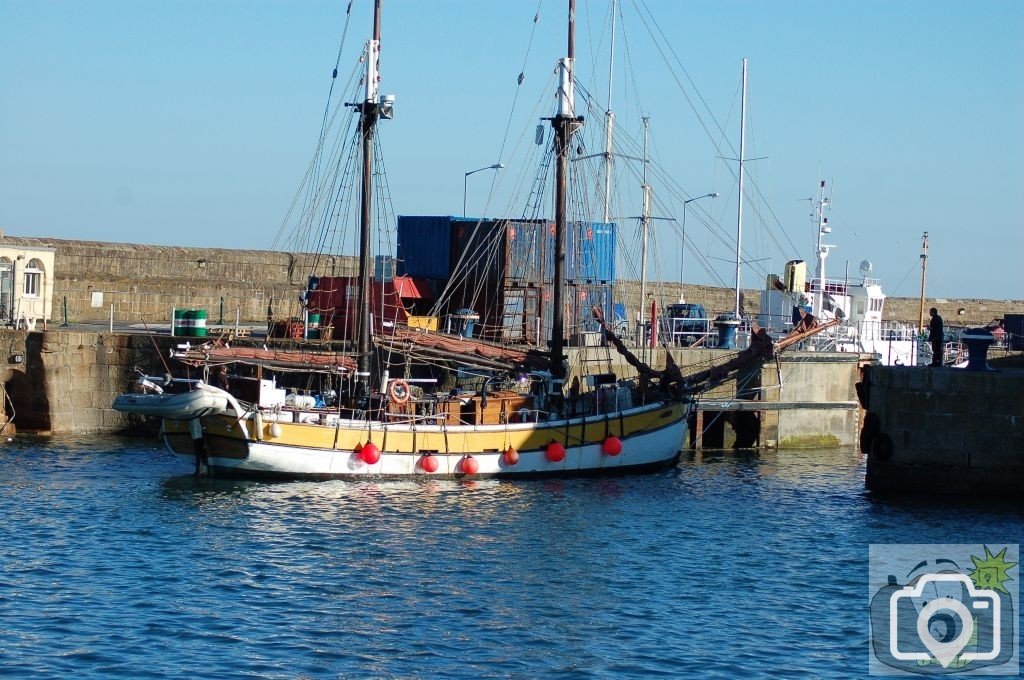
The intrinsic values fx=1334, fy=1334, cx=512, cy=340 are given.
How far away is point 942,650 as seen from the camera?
2083 centimetres

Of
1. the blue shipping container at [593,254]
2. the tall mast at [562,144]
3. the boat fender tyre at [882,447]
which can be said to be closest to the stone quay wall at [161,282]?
the blue shipping container at [593,254]

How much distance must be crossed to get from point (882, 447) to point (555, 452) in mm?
8404

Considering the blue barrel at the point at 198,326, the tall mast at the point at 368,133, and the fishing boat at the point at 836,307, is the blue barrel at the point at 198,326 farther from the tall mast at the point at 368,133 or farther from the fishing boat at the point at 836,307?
the fishing boat at the point at 836,307

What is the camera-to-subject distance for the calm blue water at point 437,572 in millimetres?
19719

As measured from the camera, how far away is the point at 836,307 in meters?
52.1

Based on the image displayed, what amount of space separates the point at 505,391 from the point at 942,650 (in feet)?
60.8

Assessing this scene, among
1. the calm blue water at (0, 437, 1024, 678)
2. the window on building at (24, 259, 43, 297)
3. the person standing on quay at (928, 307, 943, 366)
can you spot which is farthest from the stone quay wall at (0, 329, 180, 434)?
the person standing on quay at (928, 307, 943, 366)

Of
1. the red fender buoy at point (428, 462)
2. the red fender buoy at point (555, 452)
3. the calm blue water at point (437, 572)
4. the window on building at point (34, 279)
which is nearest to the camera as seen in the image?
the calm blue water at point (437, 572)

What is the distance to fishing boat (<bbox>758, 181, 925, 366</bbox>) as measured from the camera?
1954 inches

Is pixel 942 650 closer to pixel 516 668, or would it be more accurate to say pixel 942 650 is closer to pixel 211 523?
pixel 516 668

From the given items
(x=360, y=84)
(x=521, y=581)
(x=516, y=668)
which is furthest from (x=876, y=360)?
(x=516, y=668)

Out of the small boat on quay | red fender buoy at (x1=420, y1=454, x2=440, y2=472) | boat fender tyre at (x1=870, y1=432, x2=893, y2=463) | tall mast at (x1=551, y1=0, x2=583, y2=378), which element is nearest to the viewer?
the small boat on quay

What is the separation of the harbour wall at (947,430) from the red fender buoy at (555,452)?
26.2 ft

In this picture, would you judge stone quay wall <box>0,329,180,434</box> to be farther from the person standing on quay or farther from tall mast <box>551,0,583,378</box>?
the person standing on quay
